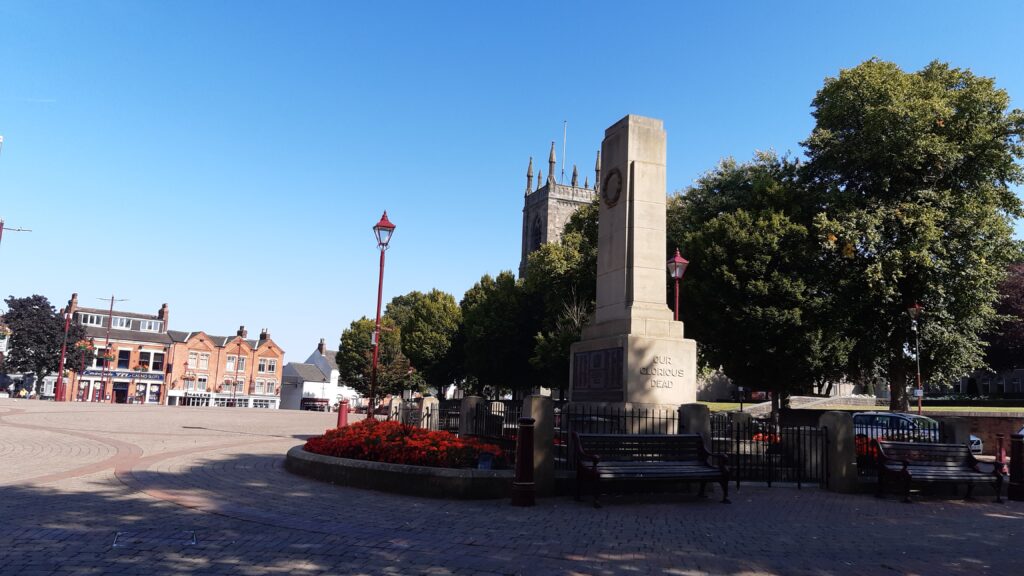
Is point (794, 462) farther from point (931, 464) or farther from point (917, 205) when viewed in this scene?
point (917, 205)

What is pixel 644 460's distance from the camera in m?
10.1

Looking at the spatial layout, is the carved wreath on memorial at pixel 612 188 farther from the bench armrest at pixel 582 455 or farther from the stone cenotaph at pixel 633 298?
the bench armrest at pixel 582 455

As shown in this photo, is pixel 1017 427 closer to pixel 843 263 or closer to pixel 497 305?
pixel 843 263

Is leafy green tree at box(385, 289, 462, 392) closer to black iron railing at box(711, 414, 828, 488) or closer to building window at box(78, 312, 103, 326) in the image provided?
building window at box(78, 312, 103, 326)

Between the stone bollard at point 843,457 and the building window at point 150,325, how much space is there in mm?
85290

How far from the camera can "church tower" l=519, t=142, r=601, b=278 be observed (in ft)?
333

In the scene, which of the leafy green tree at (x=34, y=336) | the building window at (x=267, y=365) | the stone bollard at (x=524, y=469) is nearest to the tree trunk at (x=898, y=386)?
the stone bollard at (x=524, y=469)

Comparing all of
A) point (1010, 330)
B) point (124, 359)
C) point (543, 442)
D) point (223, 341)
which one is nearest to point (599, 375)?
point (543, 442)

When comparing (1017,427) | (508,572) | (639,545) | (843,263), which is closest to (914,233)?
(843,263)

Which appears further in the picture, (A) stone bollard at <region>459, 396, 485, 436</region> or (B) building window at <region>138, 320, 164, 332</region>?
(B) building window at <region>138, 320, 164, 332</region>

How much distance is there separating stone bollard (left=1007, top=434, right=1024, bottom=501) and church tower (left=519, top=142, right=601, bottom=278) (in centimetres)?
8665

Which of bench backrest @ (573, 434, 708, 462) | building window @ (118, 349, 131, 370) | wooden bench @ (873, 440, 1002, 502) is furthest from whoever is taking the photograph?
building window @ (118, 349, 131, 370)

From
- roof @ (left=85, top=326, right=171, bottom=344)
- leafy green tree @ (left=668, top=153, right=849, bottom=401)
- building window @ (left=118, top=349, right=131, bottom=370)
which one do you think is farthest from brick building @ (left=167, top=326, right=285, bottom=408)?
leafy green tree @ (left=668, top=153, right=849, bottom=401)

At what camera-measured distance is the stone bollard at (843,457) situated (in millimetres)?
11758
